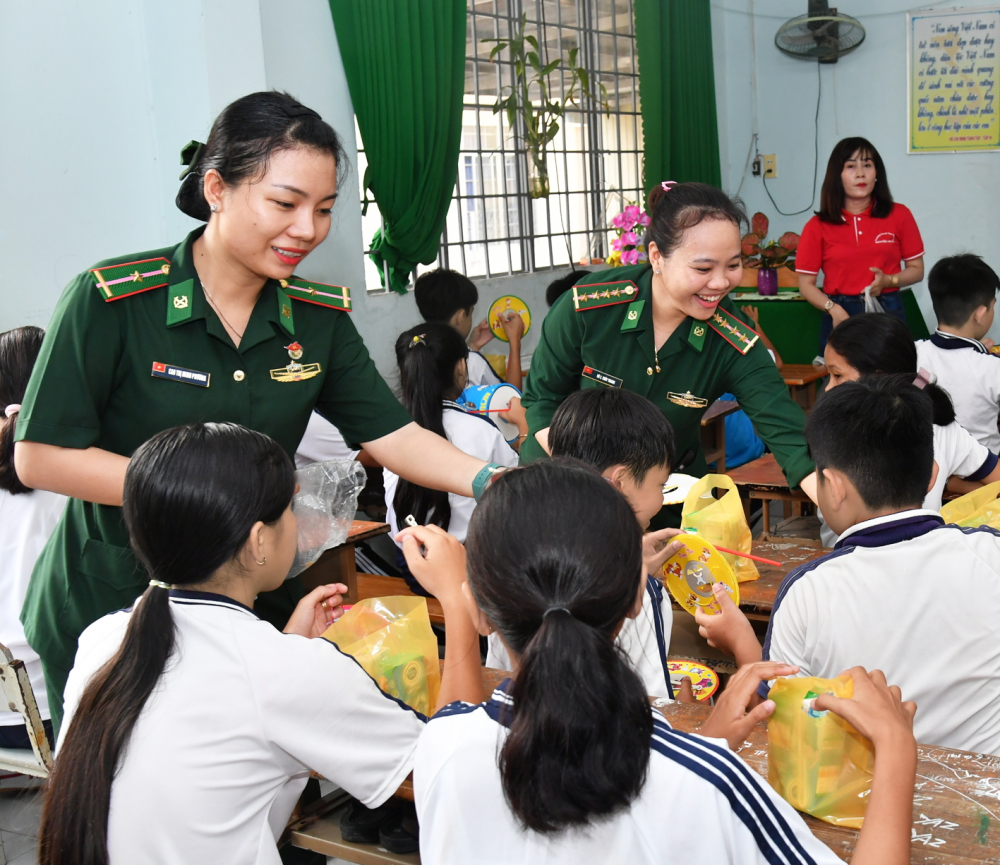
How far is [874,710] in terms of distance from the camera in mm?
1048

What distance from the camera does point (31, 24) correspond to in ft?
11.5

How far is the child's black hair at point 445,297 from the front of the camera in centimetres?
429

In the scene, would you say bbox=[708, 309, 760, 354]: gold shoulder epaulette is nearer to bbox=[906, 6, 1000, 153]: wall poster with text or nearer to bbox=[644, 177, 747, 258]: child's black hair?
bbox=[644, 177, 747, 258]: child's black hair

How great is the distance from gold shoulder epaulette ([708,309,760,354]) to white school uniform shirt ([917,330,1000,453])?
1.25 metres

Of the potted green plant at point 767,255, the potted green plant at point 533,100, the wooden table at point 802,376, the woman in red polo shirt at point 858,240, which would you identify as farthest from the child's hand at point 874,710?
the potted green plant at point 767,255

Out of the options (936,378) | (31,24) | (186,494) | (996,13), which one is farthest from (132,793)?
(996,13)

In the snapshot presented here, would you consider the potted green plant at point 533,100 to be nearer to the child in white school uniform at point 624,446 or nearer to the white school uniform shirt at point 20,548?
the white school uniform shirt at point 20,548

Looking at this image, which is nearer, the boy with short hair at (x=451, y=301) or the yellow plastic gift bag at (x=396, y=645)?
the yellow plastic gift bag at (x=396, y=645)

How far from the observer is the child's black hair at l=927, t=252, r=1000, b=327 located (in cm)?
338

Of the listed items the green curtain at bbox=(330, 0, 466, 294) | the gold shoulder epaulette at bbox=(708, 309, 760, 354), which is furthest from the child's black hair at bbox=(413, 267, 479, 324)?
the gold shoulder epaulette at bbox=(708, 309, 760, 354)

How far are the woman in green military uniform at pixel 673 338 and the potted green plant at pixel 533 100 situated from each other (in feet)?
11.4

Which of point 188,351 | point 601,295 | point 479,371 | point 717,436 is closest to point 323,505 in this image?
A: point 188,351

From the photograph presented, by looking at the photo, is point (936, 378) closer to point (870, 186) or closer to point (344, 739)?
point (870, 186)

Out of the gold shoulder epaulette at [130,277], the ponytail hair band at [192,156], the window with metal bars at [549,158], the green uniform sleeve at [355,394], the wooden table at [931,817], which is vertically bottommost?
the wooden table at [931,817]
